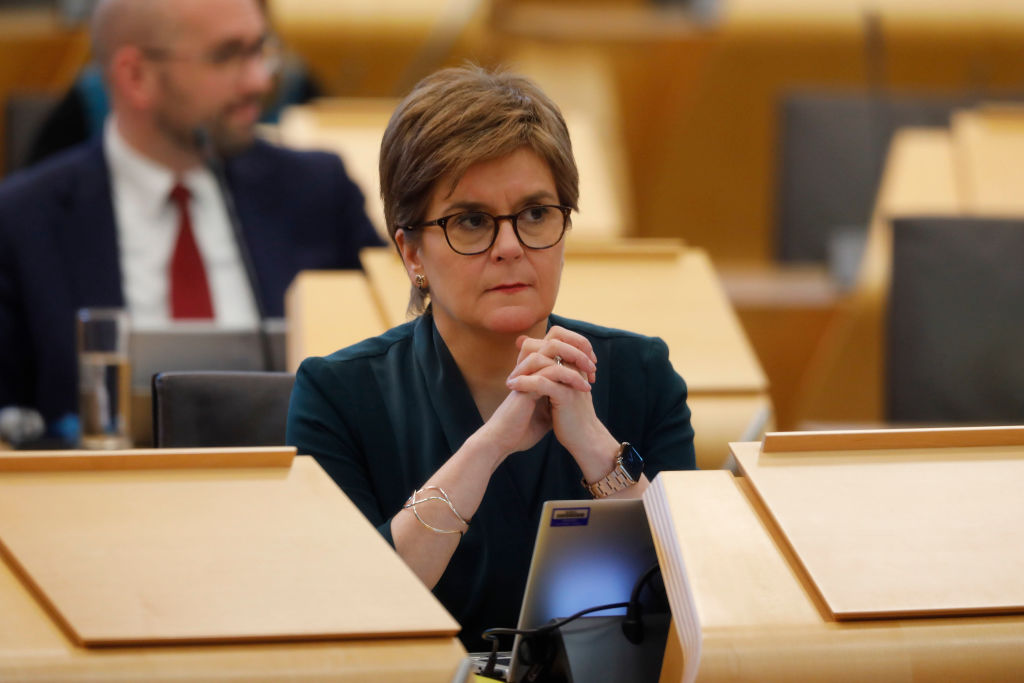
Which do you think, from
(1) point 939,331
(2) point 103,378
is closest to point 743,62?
(1) point 939,331

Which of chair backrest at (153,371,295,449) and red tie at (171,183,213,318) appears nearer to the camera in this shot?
chair backrest at (153,371,295,449)

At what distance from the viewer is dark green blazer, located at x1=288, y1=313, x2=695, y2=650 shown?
1.26 meters

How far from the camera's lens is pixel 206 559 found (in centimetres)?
91

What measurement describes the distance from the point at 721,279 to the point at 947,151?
94 cm

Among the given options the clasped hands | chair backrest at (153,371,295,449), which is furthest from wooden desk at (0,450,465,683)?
chair backrest at (153,371,295,449)

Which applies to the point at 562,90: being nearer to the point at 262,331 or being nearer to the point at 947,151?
the point at 947,151

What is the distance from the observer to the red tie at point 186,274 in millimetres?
2520

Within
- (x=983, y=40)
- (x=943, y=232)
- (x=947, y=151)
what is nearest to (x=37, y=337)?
(x=943, y=232)

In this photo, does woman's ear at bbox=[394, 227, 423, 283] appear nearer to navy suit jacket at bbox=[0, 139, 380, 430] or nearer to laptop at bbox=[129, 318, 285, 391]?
laptop at bbox=[129, 318, 285, 391]

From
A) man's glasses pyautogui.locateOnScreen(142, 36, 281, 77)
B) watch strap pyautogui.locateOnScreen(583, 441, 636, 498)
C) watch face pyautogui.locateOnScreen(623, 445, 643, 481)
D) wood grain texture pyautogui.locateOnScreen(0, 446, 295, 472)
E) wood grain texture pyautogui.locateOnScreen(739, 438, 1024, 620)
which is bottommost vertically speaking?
watch strap pyautogui.locateOnScreen(583, 441, 636, 498)

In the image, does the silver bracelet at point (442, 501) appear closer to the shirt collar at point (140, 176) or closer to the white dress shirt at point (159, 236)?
the white dress shirt at point (159, 236)

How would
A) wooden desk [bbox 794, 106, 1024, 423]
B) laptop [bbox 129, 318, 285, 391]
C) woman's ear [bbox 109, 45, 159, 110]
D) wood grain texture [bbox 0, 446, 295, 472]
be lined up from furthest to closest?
1. wooden desk [bbox 794, 106, 1024, 423]
2. woman's ear [bbox 109, 45, 159, 110]
3. laptop [bbox 129, 318, 285, 391]
4. wood grain texture [bbox 0, 446, 295, 472]

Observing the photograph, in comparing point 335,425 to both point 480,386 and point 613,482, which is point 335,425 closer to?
point 480,386

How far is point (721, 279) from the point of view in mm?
3924
